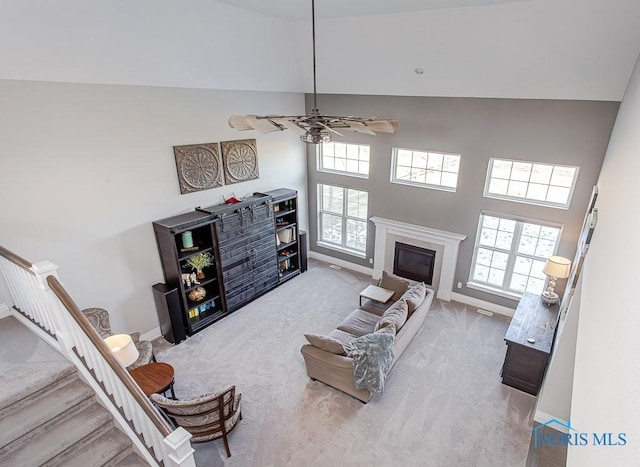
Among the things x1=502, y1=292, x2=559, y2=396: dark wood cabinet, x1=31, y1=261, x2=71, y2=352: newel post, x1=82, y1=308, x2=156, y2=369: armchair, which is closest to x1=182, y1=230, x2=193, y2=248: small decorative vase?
x1=82, y1=308, x2=156, y2=369: armchair

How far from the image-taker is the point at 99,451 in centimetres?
290

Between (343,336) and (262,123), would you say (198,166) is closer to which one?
(262,123)

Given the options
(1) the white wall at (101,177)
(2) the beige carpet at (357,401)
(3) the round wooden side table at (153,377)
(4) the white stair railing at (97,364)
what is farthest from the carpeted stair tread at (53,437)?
(1) the white wall at (101,177)

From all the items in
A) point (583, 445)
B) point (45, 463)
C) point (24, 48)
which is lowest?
point (45, 463)

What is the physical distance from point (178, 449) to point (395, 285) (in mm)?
4700

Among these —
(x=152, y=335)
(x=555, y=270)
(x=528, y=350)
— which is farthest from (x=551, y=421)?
(x=152, y=335)

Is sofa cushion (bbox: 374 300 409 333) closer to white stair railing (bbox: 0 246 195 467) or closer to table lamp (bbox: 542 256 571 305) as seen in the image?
table lamp (bbox: 542 256 571 305)

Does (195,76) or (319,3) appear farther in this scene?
(195,76)

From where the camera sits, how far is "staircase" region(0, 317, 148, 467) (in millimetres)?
2746

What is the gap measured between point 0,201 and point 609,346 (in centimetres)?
577

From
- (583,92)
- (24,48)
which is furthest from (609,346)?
(24,48)

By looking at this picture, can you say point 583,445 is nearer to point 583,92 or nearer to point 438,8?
point 438,8

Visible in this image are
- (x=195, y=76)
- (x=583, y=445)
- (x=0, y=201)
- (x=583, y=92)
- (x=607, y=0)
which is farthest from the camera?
(x=195, y=76)

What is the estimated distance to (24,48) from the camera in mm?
3709
